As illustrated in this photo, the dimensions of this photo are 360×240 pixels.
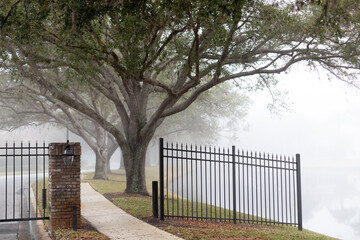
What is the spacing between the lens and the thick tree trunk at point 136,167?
52.4ft

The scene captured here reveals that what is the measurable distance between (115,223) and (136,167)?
585 centimetres

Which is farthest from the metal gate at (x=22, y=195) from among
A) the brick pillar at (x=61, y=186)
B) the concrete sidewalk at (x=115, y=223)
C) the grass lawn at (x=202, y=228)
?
the grass lawn at (x=202, y=228)

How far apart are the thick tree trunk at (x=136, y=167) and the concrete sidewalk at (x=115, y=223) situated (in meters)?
1.67

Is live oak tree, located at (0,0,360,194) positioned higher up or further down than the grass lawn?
higher up

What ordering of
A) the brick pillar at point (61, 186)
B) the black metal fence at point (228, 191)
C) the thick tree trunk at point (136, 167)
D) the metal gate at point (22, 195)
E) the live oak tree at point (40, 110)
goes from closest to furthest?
the brick pillar at point (61, 186) < the metal gate at point (22, 195) < the black metal fence at point (228, 191) < the thick tree trunk at point (136, 167) < the live oak tree at point (40, 110)

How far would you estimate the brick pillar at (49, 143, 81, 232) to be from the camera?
29.9ft

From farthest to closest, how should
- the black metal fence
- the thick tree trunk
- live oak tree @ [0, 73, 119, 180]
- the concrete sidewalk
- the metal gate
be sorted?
live oak tree @ [0, 73, 119, 180] → the thick tree trunk → the black metal fence → the metal gate → the concrete sidewalk

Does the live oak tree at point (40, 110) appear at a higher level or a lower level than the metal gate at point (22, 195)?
higher

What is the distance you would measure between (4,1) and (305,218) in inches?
768

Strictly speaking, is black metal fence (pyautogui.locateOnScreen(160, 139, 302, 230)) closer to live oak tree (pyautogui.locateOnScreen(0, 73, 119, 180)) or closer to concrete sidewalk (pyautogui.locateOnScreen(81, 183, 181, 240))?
concrete sidewalk (pyautogui.locateOnScreen(81, 183, 181, 240))

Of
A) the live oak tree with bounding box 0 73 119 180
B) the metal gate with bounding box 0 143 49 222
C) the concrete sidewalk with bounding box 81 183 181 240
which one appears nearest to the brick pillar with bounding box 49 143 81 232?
the metal gate with bounding box 0 143 49 222

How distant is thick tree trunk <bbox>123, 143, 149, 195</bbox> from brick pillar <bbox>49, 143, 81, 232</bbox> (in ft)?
21.9

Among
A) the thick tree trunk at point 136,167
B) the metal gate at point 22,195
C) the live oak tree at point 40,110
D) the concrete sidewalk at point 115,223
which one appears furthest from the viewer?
the live oak tree at point 40,110

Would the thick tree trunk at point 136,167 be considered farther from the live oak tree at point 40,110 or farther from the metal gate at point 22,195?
the live oak tree at point 40,110
